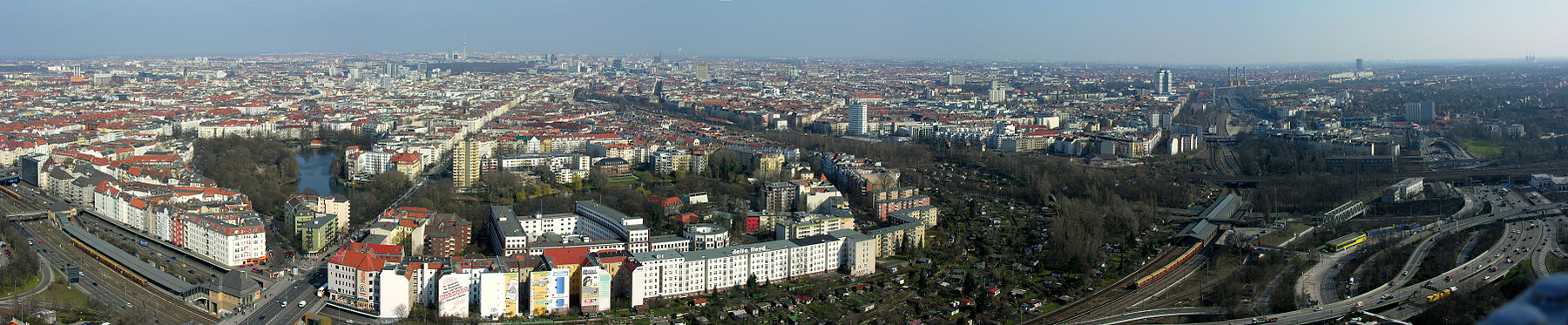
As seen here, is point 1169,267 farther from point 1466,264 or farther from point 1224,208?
point 1224,208

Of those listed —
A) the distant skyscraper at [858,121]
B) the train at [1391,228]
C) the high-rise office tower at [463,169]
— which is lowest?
the train at [1391,228]

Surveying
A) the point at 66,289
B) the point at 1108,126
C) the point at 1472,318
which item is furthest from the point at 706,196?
the point at 1108,126

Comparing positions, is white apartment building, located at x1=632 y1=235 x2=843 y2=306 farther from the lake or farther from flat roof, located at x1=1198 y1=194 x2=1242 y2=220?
the lake

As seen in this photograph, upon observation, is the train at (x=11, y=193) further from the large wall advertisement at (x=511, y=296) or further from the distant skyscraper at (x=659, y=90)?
the distant skyscraper at (x=659, y=90)

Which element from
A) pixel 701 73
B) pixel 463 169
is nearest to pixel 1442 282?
pixel 463 169

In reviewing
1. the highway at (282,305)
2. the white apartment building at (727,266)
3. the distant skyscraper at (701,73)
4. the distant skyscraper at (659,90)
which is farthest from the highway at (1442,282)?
the distant skyscraper at (701,73)

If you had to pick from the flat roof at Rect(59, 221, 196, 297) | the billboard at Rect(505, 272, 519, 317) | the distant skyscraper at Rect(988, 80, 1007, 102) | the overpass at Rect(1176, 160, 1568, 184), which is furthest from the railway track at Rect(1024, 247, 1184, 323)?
the distant skyscraper at Rect(988, 80, 1007, 102)
